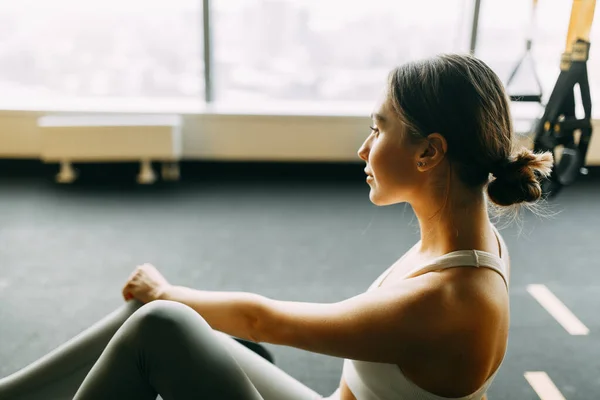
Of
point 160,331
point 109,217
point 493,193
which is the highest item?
point 493,193

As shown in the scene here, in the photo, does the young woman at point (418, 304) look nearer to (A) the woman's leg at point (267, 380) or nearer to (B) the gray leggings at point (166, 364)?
(B) the gray leggings at point (166, 364)

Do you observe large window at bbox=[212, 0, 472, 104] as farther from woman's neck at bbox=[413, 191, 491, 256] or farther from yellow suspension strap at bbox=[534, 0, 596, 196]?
woman's neck at bbox=[413, 191, 491, 256]

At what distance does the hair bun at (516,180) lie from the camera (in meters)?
0.97

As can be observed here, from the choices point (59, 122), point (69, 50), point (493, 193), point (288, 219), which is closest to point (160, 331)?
point (493, 193)

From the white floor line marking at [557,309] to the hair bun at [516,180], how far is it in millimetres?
1443

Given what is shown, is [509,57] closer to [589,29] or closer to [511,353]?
[589,29]

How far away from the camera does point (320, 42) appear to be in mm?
4141

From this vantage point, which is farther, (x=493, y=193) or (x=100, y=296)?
(x=100, y=296)

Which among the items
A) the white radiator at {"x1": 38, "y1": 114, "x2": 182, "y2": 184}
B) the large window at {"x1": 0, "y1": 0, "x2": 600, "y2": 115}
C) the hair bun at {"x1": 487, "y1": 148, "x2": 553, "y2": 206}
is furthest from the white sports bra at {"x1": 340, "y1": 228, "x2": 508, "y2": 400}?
the large window at {"x1": 0, "y1": 0, "x2": 600, "y2": 115}

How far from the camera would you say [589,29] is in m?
3.37

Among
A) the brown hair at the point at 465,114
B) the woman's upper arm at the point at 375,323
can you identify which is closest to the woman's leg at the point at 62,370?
the woman's upper arm at the point at 375,323

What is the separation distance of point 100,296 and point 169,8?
2.23m

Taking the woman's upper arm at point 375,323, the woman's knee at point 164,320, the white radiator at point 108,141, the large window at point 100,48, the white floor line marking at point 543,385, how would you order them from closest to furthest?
the woman's upper arm at point 375,323 < the woman's knee at point 164,320 < the white floor line marking at point 543,385 < the white radiator at point 108,141 < the large window at point 100,48

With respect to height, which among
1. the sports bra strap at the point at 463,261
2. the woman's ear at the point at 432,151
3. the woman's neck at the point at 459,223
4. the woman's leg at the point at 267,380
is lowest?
the woman's leg at the point at 267,380
